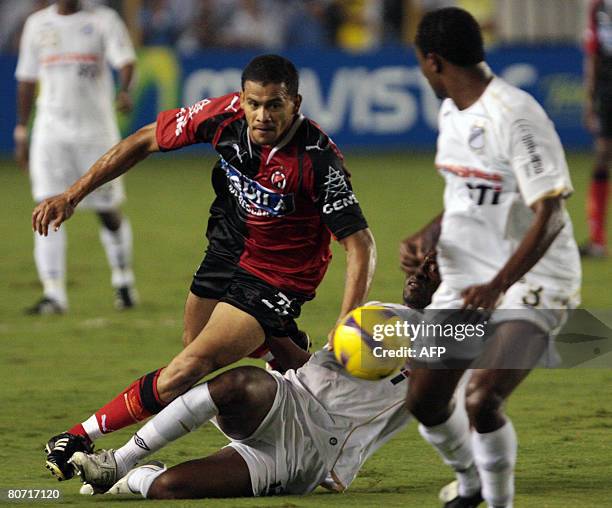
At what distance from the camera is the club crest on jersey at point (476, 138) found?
5230mm

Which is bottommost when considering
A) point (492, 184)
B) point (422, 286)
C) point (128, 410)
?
point (128, 410)

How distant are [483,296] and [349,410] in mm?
1105

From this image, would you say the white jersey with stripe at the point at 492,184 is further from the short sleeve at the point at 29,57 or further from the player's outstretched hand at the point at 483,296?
the short sleeve at the point at 29,57

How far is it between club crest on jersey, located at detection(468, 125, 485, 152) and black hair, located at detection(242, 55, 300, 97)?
1.00m

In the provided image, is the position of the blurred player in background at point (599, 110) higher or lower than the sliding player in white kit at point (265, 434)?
lower

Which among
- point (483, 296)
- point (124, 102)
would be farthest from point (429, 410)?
point (124, 102)

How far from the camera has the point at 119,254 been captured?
1080 cm

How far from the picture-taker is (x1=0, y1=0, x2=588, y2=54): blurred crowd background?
21234mm

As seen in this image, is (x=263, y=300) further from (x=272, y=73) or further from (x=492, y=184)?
(x=492, y=184)

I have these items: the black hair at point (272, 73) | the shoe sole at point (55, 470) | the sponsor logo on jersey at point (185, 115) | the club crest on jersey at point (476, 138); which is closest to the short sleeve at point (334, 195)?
the black hair at point (272, 73)

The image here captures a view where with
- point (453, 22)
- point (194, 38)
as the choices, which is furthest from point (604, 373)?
point (194, 38)

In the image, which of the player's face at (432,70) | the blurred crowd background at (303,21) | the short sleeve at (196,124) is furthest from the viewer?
the blurred crowd background at (303,21)

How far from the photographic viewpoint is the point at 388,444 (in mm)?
6719

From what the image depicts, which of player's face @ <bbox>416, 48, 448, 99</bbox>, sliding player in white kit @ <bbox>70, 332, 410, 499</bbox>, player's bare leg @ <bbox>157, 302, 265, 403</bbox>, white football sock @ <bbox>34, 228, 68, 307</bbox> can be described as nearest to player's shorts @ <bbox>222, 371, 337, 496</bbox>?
sliding player in white kit @ <bbox>70, 332, 410, 499</bbox>
